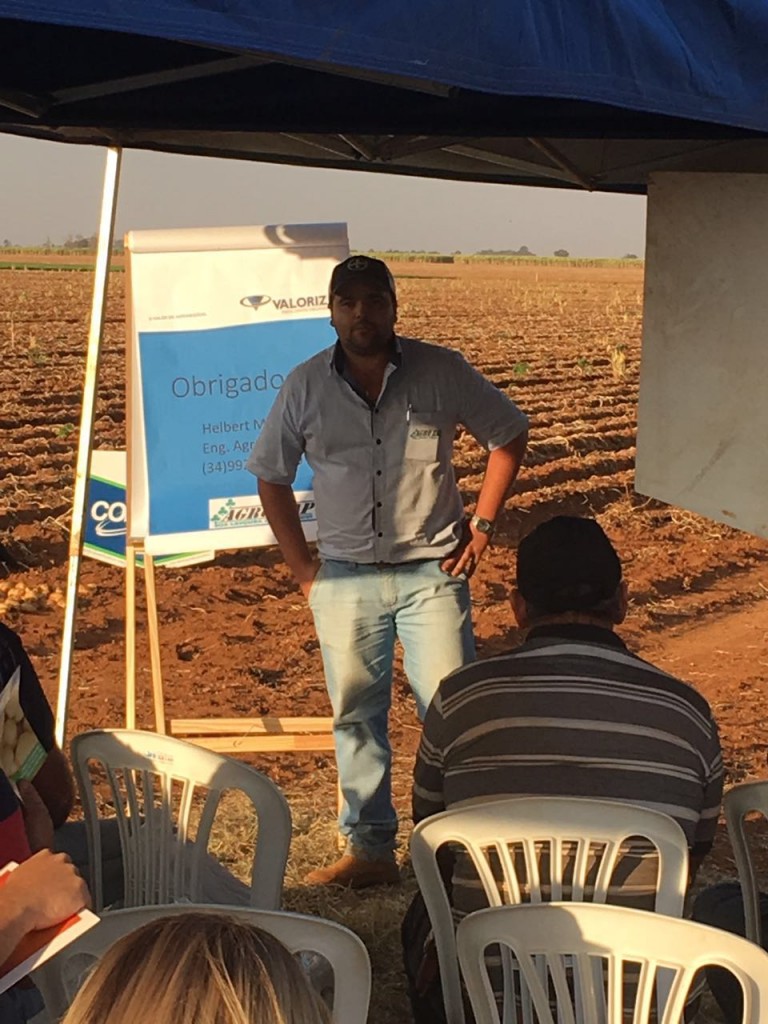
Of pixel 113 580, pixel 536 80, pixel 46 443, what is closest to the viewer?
pixel 536 80

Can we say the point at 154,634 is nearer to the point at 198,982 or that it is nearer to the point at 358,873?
the point at 358,873

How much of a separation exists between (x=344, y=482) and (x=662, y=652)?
419 centimetres

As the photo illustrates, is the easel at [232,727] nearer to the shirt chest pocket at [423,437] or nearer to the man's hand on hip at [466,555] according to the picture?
the man's hand on hip at [466,555]

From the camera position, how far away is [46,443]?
1232 cm

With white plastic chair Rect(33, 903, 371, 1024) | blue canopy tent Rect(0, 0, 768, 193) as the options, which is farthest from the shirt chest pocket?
white plastic chair Rect(33, 903, 371, 1024)

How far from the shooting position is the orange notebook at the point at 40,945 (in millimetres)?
1439

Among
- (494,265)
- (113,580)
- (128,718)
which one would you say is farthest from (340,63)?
(494,265)

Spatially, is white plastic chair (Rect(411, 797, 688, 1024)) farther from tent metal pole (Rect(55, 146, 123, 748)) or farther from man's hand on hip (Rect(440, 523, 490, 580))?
tent metal pole (Rect(55, 146, 123, 748))

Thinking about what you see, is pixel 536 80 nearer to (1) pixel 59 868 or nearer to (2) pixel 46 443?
(1) pixel 59 868

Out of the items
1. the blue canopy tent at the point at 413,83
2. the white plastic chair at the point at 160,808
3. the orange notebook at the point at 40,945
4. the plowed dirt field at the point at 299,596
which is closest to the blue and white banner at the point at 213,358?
the blue canopy tent at the point at 413,83

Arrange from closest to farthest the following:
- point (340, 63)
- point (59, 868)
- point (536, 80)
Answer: point (59, 868) < point (340, 63) < point (536, 80)

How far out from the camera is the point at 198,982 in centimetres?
115

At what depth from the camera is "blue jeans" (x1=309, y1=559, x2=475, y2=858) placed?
374 centimetres

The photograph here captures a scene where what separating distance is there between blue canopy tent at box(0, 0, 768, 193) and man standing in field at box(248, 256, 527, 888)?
22.9 inches
